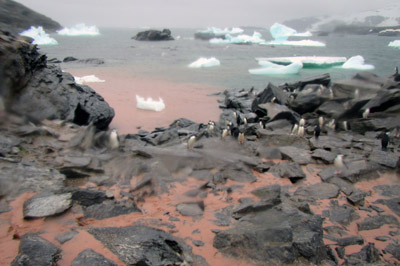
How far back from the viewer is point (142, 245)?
300 cm

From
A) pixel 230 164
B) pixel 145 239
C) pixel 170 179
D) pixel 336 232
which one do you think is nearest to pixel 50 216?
pixel 145 239

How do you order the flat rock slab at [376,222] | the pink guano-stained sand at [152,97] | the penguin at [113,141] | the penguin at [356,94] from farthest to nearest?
the penguin at [356,94]
the pink guano-stained sand at [152,97]
the penguin at [113,141]
the flat rock slab at [376,222]

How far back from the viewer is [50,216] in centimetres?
350

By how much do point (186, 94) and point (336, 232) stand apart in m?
11.7

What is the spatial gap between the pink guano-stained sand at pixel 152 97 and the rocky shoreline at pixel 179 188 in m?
1.18

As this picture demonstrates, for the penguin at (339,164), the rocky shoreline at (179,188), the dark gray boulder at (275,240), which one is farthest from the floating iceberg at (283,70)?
the dark gray boulder at (275,240)

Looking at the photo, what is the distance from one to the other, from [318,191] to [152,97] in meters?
10.3

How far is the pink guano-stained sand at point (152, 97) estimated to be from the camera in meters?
10.1

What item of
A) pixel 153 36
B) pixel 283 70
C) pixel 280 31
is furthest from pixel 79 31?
pixel 283 70

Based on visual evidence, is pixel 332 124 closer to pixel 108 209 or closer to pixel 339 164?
pixel 339 164

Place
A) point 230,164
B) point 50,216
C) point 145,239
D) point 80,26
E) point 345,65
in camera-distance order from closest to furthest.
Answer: point 145,239, point 50,216, point 230,164, point 345,65, point 80,26

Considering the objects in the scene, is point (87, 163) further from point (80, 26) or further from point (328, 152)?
point (80, 26)

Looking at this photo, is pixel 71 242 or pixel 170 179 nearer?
pixel 71 242

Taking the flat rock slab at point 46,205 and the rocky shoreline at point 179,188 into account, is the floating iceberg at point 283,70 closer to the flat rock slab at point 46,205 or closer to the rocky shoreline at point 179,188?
the rocky shoreline at point 179,188
